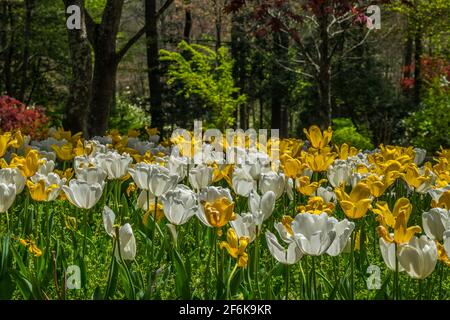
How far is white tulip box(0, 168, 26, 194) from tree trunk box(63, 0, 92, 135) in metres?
4.36

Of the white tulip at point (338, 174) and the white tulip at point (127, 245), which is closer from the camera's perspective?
the white tulip at point (127, 245)

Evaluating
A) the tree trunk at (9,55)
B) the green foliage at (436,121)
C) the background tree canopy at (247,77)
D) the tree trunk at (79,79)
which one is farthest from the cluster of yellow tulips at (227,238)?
the tree trunk at (9,55)

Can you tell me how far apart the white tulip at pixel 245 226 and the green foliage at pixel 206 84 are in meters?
13.2

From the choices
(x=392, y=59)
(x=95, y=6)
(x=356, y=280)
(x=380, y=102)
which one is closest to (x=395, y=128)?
(x=380, y=102)

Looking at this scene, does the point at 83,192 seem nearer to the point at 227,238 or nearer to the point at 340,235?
the point at 227,238

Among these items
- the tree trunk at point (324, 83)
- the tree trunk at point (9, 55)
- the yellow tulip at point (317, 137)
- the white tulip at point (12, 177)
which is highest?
the tree trunk at point (9, 55)

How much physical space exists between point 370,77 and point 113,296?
1558 centimetres

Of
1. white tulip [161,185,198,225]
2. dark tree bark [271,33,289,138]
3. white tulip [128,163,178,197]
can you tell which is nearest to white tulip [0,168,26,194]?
white tulip [128,163,178,197]

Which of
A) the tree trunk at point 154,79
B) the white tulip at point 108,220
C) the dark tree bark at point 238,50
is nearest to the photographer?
the white tulip at point 108,220

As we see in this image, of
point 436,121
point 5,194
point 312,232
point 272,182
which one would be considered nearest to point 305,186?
point 272,182

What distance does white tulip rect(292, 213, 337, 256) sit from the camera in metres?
1.73

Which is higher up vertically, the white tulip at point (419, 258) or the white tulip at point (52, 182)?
the white tulip at point (52, 182)

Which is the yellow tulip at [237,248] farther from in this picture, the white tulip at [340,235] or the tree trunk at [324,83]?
the tree trunk at [324,83]

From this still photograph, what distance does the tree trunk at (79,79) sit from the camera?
6.70 meters
